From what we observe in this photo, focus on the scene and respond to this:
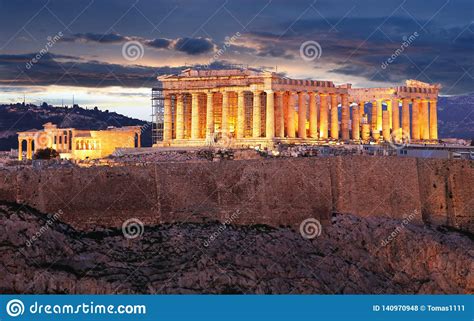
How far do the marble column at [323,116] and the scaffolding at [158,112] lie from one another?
1439cm

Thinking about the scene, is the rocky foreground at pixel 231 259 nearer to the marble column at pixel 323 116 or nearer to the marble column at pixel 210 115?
the marble column at pixel 210 115

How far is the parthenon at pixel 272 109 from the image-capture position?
87.2 m

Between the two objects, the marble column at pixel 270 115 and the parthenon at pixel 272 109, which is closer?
the marble column at pixel 270 115

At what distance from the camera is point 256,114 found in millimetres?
87000

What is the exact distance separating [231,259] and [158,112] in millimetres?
41530

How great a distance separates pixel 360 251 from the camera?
58469 mm

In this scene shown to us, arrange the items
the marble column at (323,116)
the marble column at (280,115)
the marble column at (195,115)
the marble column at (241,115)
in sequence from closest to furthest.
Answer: the marble column at (280,115), the marble column at (241,115), the marble column at (195,115), the marble column at (323,116)

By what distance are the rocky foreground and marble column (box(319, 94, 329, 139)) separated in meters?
30.0

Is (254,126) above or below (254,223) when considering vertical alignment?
above

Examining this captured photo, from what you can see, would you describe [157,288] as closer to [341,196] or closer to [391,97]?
[341,196]

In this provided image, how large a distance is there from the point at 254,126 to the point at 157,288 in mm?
38162

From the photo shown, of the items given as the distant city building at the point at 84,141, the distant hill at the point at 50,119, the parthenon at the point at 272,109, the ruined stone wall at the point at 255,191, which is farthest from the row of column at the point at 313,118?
the distant hill at the point at 50,119

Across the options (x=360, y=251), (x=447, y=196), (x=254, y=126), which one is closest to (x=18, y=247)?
(x=360, y=251)

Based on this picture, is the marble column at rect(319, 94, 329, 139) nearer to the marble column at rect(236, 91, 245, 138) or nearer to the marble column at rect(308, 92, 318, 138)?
the marble column at rect(308, 92, 318, 138)
